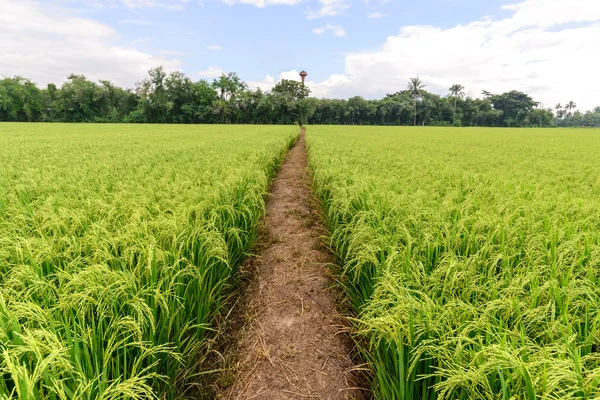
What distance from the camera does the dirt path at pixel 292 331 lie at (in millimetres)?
2244

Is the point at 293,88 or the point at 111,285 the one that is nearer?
the point at 111,285

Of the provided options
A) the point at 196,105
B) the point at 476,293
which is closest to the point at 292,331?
the point at 476,293

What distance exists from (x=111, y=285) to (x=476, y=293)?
2497 mm

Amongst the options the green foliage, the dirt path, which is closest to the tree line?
the green foliage

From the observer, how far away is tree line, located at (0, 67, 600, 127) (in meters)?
64.2

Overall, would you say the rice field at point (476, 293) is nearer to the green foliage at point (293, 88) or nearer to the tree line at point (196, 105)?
the tree line at point (196, 105)

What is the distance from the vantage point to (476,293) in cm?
199

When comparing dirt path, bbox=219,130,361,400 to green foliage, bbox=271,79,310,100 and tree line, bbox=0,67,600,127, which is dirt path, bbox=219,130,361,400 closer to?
tree line, bbox=0,67,600,127

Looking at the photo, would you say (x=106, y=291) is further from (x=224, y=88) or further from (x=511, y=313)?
(x=224, y=88)

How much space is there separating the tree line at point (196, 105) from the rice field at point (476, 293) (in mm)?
63302

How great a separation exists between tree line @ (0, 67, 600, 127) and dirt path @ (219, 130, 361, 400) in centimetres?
6280

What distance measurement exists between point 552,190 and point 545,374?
16.2ft

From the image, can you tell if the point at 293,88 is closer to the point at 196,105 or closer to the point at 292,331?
the point at 196,105

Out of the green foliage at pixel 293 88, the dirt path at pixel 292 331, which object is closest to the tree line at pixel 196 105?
the green foliage at pixel 293 88
